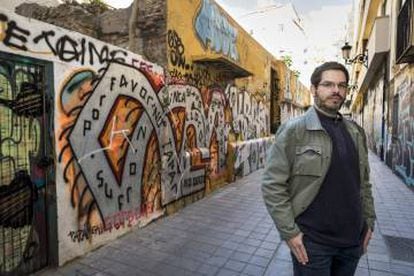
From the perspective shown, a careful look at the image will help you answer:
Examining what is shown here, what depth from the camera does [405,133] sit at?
852cm

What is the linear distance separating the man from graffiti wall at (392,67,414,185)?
6.93m

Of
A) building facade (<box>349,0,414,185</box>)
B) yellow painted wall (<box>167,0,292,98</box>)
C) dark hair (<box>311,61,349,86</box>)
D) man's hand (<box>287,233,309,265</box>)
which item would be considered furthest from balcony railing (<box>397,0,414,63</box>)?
man's hand (<box>287,233,309,265</box>)

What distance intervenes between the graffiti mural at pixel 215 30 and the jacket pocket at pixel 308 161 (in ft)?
18.4

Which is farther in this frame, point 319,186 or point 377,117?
point 377,117

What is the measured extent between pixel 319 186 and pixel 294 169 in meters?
0.18

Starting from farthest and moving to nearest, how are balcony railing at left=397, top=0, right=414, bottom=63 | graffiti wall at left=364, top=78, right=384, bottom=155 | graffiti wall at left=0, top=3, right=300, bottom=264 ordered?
graffiti wall at left=364, top=78, right=384, bottom=155
balcony railing at left=397, top=0, right=414, bottom=63
graffiti wall at left=0, top=3, right=300, bottom=264

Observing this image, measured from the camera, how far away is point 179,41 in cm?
A: 639

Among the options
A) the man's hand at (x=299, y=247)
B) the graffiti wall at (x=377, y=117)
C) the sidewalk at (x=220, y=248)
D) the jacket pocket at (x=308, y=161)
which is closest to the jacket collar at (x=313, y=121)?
the jacket pocket at (x=308, y=161)

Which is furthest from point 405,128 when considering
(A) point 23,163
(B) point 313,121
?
(A) point 23,163

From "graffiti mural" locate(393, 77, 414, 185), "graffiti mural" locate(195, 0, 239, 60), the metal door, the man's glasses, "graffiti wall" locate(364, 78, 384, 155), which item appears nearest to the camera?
the man's glasses

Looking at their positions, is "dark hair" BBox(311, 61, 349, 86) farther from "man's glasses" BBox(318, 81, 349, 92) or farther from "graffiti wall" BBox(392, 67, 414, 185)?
"graffiti wall" BBox(392, 67, 414, 185)

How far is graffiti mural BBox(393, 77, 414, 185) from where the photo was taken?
7.91m

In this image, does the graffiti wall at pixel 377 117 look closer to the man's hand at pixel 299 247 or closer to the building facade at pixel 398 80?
the building facade at pixel 398 80

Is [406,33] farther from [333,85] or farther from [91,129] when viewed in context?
[91,129]
